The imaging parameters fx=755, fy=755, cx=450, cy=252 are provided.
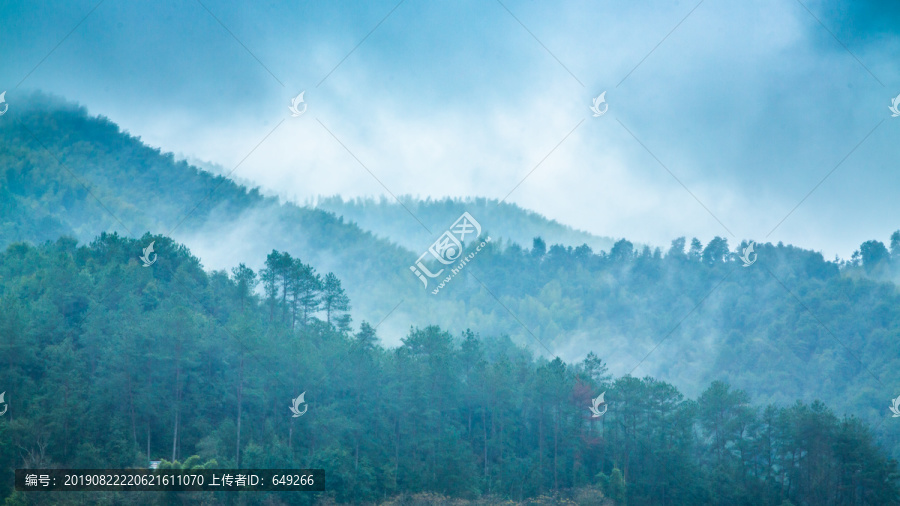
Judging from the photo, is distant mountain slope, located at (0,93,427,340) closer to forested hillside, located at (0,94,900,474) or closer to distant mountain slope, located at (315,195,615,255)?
forested hillside, located at (0,94,900,474)

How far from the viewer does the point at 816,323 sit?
99.2 m

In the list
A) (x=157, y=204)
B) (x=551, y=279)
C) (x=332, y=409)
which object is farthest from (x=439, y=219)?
(x=332, y=409)

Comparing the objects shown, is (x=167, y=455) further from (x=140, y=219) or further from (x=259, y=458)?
(x=140, y=219)

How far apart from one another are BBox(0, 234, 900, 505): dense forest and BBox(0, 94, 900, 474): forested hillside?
2730cm

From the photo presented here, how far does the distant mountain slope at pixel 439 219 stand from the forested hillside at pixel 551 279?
56.8 ft

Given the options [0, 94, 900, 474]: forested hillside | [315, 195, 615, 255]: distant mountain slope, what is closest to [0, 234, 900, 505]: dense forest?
[0, 94, 900, 474]: forested hillside

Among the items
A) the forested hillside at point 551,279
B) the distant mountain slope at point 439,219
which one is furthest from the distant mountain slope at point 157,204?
the distant mountain slope at point 439,219

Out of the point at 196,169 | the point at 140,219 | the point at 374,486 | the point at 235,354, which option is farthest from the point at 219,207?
the point at 374,486

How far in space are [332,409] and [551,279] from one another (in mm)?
86384

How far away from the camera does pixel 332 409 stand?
161ft

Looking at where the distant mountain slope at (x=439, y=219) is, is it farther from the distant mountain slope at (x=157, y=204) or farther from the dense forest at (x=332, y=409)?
the dense forest at (x=332, y=409)

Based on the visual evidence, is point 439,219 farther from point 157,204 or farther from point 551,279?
point 157,204

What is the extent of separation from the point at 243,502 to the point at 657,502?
Result: 29.8 meters

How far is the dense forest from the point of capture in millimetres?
42562
